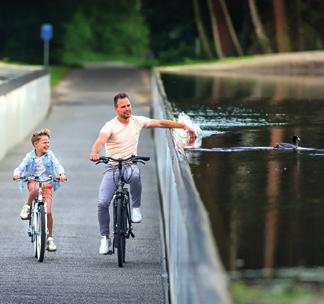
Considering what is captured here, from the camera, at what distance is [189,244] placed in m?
8.25

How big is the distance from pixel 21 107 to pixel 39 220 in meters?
16.1

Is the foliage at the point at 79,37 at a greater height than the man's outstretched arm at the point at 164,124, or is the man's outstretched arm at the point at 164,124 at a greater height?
the foliage at the point at 79,37

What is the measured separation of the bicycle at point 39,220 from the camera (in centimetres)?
1326

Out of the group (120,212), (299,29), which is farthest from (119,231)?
(299,29)

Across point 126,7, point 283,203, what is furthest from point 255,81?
point 126,7

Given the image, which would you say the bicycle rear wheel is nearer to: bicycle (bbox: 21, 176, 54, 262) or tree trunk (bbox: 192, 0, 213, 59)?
bicycle (bbox: 21, 176, 54, 262)

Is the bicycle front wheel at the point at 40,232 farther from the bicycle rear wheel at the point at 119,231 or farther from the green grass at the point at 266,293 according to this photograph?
the green grass at the point at 266,293

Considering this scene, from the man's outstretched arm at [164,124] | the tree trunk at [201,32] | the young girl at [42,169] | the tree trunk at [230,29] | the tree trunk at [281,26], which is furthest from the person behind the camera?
the tree trunk at [201,32]

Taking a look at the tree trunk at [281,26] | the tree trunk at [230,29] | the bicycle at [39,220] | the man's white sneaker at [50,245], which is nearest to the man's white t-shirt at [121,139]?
the bicycle at [39,220]

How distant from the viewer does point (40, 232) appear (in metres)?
13.3

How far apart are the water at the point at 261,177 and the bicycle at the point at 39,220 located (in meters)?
1.64

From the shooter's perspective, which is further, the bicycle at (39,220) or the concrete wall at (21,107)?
the concrete wall at (21,107)

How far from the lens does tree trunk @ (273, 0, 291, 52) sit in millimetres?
63406

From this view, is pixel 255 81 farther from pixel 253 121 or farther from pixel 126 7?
pixel 126 7
